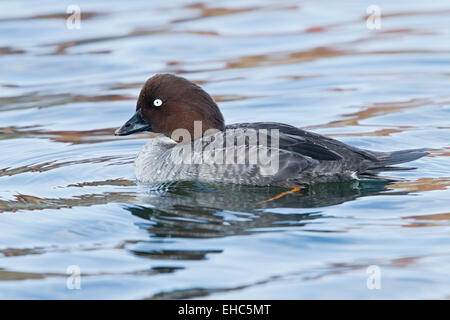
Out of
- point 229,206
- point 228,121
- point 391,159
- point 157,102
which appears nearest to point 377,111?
point 228,121

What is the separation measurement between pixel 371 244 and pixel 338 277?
0.60m

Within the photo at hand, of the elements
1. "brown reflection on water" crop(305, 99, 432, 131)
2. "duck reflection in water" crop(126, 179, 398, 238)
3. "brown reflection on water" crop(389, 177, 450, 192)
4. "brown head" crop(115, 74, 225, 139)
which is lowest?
"duck reflection in water" crop(126, 179, 398, 238)

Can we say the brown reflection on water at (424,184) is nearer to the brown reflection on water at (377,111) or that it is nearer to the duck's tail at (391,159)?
the duck's tail at (391,159)

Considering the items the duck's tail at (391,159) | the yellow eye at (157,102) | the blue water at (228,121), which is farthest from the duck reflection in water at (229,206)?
the yellow eye at (157,102)

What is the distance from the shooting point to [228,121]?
10383 mm

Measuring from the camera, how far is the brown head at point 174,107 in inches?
301

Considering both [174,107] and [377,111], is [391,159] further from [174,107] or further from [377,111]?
[377,111]

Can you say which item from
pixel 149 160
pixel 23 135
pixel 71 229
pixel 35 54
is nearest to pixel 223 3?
pixel 35 54

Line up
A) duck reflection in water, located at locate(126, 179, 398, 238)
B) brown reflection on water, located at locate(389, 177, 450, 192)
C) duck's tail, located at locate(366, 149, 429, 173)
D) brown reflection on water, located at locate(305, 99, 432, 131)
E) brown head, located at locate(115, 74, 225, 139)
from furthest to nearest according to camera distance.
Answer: brown reflection on water, located at locate(305, 99, 432, 131)
brown head, located at locate(115, 74, 225, 139)
duck's tail, located at locate(366, 149, 429, 173)
brown reflection on water, located at locate(389, 177, 450, 192)
duck reflection in water, located at locate(126, 179, 398, 238)

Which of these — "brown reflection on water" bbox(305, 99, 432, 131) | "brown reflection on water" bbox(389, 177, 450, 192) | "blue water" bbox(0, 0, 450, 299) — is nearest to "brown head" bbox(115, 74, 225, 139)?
"blue water" bbox(0, 0, 450, 299)

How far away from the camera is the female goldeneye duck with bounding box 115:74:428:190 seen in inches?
285

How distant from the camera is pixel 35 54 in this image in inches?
546

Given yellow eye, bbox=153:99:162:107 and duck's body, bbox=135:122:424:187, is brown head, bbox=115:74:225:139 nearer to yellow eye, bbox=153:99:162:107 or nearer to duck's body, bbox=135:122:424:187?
yellow eye, bbox=153:99:162:107

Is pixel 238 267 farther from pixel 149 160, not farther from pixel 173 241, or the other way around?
pixel 149 160
